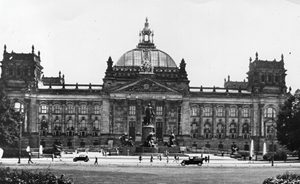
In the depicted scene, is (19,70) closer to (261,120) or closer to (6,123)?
(6,123)

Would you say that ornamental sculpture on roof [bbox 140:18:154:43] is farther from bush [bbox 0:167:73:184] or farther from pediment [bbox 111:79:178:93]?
bush [bbox 0:167:73:184]

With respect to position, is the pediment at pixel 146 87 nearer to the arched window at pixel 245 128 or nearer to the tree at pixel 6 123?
the arched window at pixel 245 128

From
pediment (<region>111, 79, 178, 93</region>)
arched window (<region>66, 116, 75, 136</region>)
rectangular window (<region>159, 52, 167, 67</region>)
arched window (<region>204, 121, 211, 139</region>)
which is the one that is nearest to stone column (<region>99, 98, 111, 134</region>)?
pediment (<region>111, 79, 178, 93</region>)

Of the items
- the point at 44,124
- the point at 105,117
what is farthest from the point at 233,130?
the point at 44,124

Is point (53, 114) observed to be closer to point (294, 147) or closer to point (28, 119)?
point (28, 119)

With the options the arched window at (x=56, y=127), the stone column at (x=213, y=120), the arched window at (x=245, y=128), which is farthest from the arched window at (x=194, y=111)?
the arched window at (x=56, y=127)

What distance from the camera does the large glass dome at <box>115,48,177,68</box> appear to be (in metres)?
142

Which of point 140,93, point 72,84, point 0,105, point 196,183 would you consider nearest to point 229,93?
point 140,93

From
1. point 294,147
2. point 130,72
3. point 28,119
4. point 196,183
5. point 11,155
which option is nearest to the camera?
point 196,183

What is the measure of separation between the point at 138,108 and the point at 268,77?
3265 cm

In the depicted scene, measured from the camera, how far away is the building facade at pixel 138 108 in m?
130

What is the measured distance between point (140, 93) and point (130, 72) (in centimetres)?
903

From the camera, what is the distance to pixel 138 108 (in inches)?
Answer: 5177

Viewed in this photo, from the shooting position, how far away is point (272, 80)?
137625 mm
